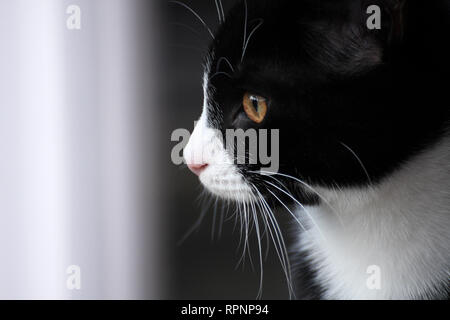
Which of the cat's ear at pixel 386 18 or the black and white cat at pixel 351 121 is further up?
the cat's ear at pixel 386 18

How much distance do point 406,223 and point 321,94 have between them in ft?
0.69

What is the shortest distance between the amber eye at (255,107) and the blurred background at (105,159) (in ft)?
0.52

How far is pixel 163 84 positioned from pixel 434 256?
0.59 metres

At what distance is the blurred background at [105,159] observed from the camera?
2.79 feet

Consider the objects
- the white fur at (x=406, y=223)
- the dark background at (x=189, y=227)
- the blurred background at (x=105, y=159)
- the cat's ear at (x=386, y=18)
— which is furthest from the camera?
the dark background at (x=189, y=227)

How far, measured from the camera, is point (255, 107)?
0.72 metres

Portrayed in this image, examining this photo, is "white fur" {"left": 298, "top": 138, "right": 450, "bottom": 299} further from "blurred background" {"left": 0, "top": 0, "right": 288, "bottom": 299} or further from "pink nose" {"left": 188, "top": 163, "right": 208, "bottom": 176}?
"blurred background" {"left": 0, "top": 0, "right": 288, "bottom": 299}

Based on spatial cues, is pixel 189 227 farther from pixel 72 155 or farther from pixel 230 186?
pixel 230 186

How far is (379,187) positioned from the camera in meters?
0.75

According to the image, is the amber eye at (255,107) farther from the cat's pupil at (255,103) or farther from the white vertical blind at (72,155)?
the white vertical blind at (72,155)

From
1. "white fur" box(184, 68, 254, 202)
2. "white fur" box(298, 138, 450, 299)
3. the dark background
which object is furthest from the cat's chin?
the dark background

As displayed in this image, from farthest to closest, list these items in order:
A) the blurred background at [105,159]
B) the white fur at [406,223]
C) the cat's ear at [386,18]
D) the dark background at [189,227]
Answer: the dark background at [189,227]
the blurred background at [105,159]
the white fur at [406,223]
the cat's ear at [386,18]

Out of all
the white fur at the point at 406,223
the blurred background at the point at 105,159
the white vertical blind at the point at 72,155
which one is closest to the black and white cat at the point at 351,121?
the white fur at the point at 406,223

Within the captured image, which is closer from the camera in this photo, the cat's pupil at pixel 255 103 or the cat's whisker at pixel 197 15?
the cat's pupil at pixel 255 103
